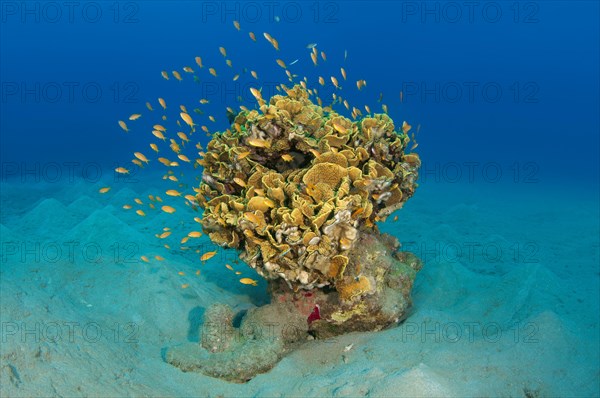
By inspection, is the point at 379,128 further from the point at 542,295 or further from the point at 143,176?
the point at 143,176

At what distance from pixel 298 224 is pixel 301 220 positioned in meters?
0.06

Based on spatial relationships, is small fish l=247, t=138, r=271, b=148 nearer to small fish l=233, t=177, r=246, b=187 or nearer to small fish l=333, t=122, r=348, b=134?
small fish l=233, t=177, r=246, b=187

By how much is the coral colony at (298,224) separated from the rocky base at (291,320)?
14 mm

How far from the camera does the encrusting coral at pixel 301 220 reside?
435 centimetres

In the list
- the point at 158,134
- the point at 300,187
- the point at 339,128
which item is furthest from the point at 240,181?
the point at 158,134

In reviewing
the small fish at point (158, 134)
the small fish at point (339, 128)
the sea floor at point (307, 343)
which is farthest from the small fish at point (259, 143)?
the sea floor at point (307, 343)

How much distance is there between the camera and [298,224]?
421 cm

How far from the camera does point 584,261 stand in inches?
347

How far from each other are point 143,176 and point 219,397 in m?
22.9

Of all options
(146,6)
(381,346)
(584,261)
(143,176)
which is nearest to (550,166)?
(584,261)

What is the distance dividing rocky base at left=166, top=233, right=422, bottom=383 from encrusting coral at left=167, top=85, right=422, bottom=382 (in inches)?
0.5

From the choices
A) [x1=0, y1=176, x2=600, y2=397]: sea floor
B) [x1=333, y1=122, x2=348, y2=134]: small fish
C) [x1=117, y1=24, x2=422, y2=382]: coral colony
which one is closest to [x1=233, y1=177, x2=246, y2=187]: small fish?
[x1=117, y1=24, x2=422, y2=382]: coral colony

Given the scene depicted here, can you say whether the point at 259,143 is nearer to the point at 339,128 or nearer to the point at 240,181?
the point at 240,181

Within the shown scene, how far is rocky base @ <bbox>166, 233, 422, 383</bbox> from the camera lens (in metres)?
4.50
